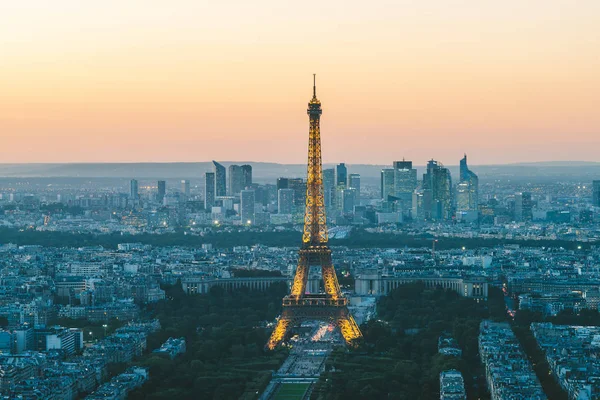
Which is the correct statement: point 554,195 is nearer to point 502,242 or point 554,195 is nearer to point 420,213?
point 420,213

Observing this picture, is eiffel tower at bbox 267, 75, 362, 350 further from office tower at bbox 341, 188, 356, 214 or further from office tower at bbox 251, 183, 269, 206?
office tower at bbox 251, 183, 269, 206

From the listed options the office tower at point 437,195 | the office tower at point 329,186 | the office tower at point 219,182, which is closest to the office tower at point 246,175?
the office tower at point 219,182

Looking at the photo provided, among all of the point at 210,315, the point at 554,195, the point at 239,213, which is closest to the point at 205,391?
the point at 210,315

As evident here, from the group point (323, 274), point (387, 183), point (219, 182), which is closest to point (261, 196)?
point (219, 182)

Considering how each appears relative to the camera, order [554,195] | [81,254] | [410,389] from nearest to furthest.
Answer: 1. [410,389]
2. [81,254]
3. [554,195]

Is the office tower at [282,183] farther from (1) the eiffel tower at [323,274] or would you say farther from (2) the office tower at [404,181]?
(1) the eiffel tower at [323,274]

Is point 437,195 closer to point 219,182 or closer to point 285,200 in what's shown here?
point 285,200
